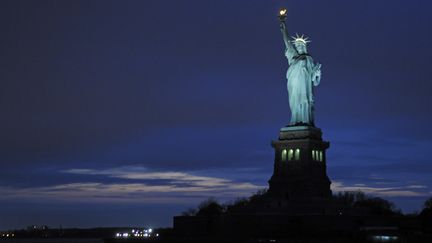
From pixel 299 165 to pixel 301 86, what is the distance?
7662 millimetres

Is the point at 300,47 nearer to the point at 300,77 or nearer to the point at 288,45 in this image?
the point at 288,45

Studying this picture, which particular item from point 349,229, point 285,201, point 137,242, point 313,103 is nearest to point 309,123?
point 313,103

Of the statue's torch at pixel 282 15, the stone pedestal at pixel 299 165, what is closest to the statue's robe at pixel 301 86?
the stone pedestal at pixel 299 165

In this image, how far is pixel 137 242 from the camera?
63031mm

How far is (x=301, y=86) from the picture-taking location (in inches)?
2881

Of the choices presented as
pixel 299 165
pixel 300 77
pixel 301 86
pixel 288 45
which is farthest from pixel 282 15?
pixel 299 165

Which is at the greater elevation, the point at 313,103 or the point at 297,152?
the point at 313,103

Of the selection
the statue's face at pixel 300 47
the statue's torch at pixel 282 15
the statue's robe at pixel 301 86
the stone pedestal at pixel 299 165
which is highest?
the statue's torch at pixel 282 15

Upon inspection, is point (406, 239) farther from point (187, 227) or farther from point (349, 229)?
point (187, 227)

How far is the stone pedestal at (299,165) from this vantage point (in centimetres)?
6881

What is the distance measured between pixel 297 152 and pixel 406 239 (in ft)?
60.8

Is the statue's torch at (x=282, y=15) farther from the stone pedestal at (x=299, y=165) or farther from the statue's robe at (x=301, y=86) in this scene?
the stone pedestal at (x=299, y=165)

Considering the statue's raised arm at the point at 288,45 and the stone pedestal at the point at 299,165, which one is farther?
the statue's raised arm at the point at 288,45

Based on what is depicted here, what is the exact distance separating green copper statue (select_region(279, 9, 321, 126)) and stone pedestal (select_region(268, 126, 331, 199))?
65.8 inches
